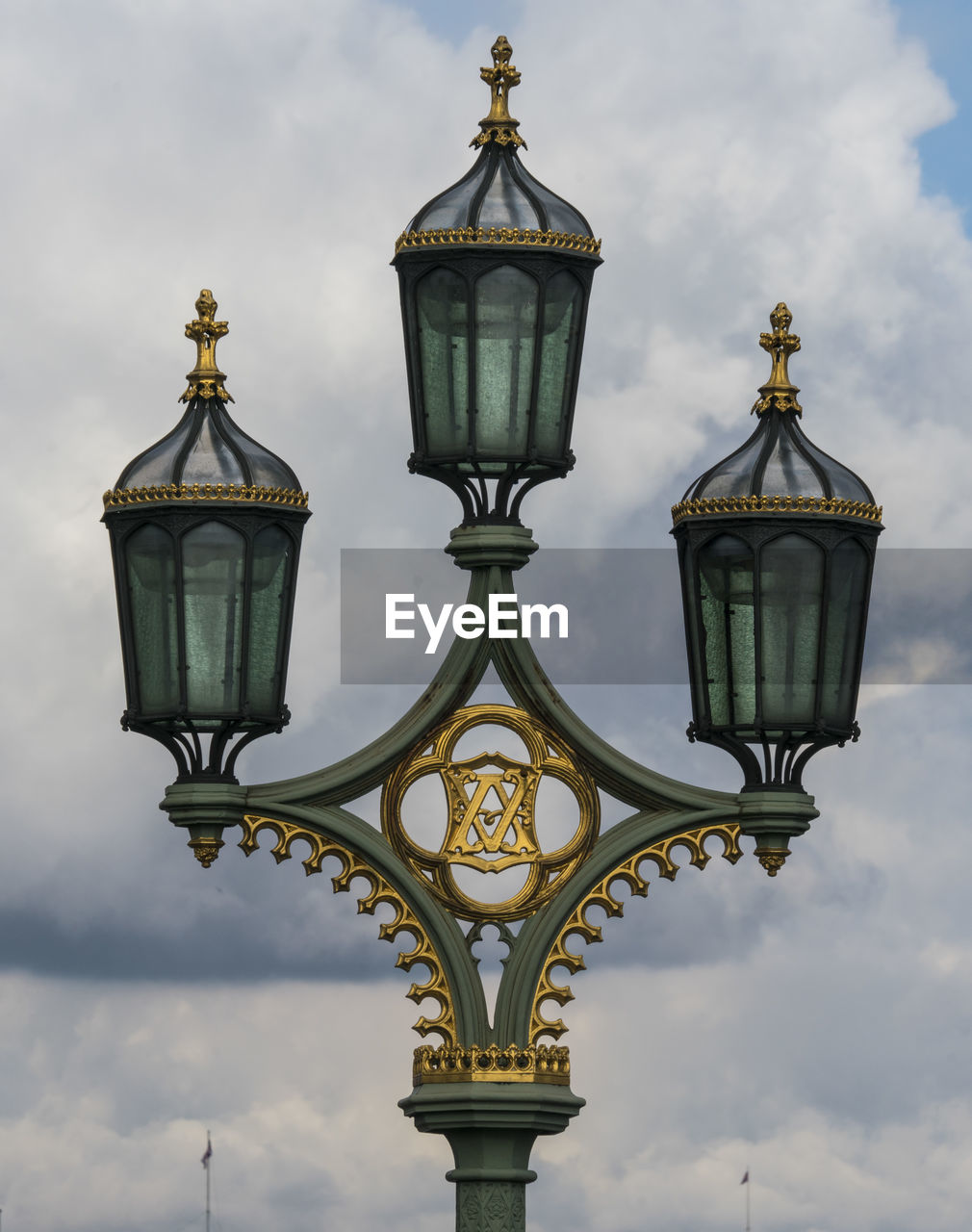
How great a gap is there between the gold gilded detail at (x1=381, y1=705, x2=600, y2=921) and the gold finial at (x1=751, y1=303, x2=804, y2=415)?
2521 mm

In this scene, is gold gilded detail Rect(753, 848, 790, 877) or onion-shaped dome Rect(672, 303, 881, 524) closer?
onion-shaped dome Rect(672, 303, 881, 524)

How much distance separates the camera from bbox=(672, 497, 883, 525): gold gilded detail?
19.5m

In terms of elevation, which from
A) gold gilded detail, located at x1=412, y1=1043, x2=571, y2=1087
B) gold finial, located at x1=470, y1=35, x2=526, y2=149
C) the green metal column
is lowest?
the green metal column

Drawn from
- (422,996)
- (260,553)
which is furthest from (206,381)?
(422,996)

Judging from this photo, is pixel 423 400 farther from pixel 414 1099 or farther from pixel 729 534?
pixel 414 1099

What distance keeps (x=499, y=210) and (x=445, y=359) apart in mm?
962

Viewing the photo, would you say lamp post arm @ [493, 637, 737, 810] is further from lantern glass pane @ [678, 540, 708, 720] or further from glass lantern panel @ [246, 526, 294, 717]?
glass lantern panel @ [246, 526, 294, 717]

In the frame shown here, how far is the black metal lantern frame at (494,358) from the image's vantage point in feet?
63.9

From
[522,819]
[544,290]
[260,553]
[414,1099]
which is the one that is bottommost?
[414,1099]

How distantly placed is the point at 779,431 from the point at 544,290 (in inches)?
67.2

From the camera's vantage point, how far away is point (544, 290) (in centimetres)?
1952

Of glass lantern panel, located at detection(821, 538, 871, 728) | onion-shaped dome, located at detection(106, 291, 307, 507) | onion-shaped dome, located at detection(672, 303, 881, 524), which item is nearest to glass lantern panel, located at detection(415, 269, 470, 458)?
onion-shaped dome, located at detection(106, 291, 307, 507)

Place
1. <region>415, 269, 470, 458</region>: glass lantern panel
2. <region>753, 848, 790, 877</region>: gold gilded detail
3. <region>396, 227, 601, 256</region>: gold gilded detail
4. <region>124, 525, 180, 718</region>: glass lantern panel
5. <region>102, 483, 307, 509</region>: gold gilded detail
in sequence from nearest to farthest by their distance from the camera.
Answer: <region>102, 483, 307, 509</region>: gold gilded detail < <region>124, 525, 180, 718</region>: glass lantern panel < <region>396, 227, 601, 256</region>: gold gilded detail < <region>415, 269, 470, 458</region>: glass lantern panel < <region>753, 848, 790, 877</region>: gold gilded detail

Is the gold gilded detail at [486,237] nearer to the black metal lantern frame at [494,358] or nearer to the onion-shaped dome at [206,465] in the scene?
the black metal lantern frame at [494,358]
